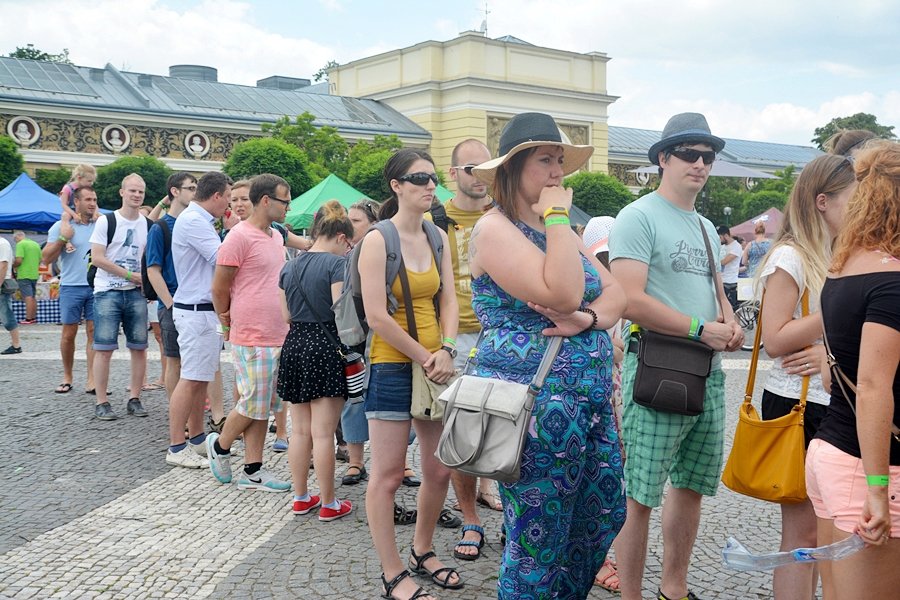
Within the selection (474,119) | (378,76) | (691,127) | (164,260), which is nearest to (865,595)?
(691,127)

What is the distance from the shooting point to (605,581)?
4.39 meters

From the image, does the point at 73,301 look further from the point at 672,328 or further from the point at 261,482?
the point at 672,328

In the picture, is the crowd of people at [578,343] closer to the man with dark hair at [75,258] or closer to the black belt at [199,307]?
the black belt at [199,307]

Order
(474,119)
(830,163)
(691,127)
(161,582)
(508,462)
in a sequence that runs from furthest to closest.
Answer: (474,119) → (161,582) → (691,127) → (830,163) → (508,462)

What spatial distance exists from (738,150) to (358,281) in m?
51.6

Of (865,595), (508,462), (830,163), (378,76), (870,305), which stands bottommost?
(865,595)

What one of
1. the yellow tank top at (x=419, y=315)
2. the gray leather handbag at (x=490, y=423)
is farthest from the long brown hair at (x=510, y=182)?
the yellow tank top at (x=419, y=315)

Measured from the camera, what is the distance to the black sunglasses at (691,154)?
3.79 metres

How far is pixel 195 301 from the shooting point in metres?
6.65

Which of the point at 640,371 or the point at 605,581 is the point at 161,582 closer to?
the point at 605,581

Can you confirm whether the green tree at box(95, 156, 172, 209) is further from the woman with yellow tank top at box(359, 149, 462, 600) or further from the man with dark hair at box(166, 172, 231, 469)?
the woman with yellow tank top at box(359, 149, 462, 600)

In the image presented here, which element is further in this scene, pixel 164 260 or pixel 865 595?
pixel 164 260

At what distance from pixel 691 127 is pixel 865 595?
2.01 meters

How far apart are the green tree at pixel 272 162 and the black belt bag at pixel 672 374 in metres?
21.6
